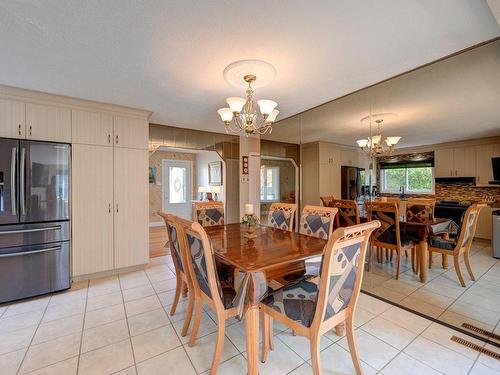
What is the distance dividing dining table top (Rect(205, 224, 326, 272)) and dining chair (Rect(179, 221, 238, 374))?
16 centimetres

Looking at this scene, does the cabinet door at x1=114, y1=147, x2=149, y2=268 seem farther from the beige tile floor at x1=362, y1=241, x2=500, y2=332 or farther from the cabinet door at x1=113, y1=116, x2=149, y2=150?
the beige tile floor at x1=362, y1=241, x2=500, y2=332

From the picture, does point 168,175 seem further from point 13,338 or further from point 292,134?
point 13,338

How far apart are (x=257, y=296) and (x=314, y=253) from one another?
0.51 m

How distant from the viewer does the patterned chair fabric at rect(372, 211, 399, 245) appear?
2613 mm

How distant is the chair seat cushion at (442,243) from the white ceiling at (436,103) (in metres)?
1.17

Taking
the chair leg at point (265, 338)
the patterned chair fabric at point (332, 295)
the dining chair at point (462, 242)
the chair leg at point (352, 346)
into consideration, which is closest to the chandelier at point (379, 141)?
the dining chair at point (462, 242)

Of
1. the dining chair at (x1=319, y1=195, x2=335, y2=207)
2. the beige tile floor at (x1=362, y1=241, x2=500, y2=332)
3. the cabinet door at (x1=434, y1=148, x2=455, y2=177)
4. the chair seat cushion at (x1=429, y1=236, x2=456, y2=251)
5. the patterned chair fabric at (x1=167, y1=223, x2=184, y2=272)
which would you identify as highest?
the cabinet door at (x1=434, y1=148, x2=455, y2=177)

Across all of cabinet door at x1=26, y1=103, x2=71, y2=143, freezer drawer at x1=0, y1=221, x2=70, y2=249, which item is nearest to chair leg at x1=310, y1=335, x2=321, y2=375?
freezer drawer at x1=0, y1=221, x2=70, y2=249

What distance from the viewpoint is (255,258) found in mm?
1529

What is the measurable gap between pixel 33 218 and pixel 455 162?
4.62m

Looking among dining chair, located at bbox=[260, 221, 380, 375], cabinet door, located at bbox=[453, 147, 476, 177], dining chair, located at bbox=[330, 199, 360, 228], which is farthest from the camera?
dining chair, located at bbox=[330, 199, 360, 228]

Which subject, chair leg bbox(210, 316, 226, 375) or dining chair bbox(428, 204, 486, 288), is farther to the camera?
A: dining chair bbox(428, 204, 486, 288)

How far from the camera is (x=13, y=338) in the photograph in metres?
1.84

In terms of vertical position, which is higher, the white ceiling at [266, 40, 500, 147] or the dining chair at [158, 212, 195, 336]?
the white ceiling at [266, 40, 500, 147]
